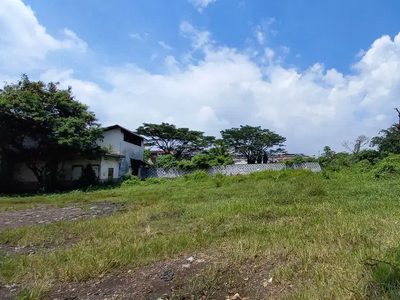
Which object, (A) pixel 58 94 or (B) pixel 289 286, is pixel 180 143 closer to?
(A) pixel 58 94

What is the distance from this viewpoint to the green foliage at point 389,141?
18531 millimetres

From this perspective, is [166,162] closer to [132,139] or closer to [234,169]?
[132,139]

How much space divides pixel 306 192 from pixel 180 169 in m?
15.4

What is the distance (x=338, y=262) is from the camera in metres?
2.69

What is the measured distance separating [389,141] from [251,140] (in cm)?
1639

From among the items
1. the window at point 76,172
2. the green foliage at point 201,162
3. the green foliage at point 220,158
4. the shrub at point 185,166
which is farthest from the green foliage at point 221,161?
the window at point 76,172

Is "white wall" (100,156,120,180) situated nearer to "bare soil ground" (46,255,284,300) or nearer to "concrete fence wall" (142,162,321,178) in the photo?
"concrete fence wall" (142,162,321,178)

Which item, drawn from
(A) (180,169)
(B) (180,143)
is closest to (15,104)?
(A) (180,169)

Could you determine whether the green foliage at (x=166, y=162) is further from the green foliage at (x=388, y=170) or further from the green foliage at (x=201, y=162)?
the green foliage at (x=388, y=170)

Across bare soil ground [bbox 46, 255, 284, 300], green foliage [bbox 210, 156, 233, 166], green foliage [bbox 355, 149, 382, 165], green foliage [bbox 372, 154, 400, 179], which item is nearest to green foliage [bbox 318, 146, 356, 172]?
green foliage [bbox 355, 149, 382, 165]

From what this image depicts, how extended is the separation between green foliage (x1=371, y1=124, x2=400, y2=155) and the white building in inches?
792

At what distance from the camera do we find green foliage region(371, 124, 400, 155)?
60.8 feet

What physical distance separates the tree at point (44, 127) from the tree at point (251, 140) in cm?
1961

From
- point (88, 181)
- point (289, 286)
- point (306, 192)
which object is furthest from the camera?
point (88, 181)
